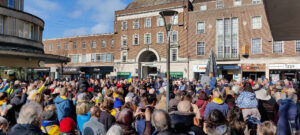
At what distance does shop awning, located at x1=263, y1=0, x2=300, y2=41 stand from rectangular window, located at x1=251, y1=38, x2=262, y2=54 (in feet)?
Result: 81.6

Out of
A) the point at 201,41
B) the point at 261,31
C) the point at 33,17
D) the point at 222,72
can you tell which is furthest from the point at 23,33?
the point at 261,31

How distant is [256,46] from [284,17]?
1090 inches

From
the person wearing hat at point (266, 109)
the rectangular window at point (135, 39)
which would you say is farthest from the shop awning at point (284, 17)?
the rectangular window at point (135, 39)

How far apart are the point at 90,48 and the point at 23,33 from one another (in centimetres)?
2305

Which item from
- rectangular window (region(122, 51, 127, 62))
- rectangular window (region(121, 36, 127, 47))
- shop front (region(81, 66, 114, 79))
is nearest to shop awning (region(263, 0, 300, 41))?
rectangular window (region(122, 51, 127, 62))

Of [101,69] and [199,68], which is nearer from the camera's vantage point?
[199,68]

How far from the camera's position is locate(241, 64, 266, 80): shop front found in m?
29.6

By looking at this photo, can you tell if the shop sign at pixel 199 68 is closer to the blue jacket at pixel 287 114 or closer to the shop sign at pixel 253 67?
the shop sign at pixel 253 67

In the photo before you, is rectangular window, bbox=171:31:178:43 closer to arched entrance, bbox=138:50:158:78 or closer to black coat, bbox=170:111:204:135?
arched entrance, bbox=138:50:158:78

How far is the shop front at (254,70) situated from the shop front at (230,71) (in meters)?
0.85

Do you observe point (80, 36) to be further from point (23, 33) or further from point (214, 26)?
point (214, 26)

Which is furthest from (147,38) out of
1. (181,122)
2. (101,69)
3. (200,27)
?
(181,122)

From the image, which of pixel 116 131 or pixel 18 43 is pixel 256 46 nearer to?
pixel 18 43

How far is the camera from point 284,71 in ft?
93.5
